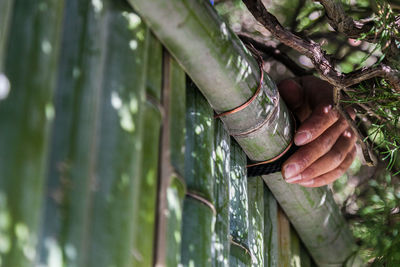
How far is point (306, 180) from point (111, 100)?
3.49 ft

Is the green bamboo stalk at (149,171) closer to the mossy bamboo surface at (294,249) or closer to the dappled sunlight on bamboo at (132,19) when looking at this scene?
the dappled sunlight on bamboo at (132,19)

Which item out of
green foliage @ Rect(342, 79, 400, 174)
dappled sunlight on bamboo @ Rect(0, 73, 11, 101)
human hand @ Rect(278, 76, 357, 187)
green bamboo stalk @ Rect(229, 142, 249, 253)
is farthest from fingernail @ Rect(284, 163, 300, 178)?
dappled sunlight on bamboo @ Rect(0, 73, 11, 101)

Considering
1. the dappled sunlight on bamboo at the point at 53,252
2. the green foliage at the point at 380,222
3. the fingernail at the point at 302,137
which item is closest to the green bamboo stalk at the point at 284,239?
the green foliage at the point at 380,222

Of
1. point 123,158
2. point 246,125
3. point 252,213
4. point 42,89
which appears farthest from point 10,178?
point 252,213

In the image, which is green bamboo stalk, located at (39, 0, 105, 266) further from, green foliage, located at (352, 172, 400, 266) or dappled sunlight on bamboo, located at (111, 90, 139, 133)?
green foliage, located at (352, 172, 400, 266)

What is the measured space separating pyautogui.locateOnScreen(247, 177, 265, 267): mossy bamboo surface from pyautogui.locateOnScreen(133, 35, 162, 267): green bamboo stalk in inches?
30.2

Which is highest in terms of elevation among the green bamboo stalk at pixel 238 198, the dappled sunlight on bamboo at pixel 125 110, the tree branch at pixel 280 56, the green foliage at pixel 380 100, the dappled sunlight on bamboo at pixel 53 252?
the tree branch at pixel 280 56

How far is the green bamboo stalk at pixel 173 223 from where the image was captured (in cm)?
135

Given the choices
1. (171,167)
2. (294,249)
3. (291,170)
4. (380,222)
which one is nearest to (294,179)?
(291,170)

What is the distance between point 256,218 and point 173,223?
859 millimetres

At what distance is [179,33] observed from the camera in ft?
5.09

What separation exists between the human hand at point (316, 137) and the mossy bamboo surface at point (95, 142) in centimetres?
88

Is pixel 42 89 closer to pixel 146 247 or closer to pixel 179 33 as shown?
pixel 146 247

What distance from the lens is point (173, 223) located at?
4.52 feet
